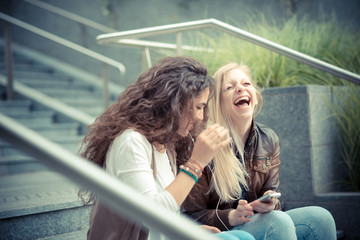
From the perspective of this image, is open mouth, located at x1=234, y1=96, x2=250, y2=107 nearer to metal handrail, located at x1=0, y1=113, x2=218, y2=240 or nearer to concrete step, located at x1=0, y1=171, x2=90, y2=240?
concrete step, located at x1=0, y1=171, x2=90, y2=240

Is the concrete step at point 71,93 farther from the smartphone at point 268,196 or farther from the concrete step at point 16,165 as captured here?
the smartphone at point 268,196

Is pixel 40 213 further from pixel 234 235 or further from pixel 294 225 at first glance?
pixel 294 225

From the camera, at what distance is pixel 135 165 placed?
4.90ft

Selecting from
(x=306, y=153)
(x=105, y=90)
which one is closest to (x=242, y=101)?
(x=306, y=153)

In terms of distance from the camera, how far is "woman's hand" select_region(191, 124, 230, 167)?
1493 millimetres

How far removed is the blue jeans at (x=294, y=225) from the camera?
1.84 m

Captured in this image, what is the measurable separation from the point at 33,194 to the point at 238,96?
1.48 meters

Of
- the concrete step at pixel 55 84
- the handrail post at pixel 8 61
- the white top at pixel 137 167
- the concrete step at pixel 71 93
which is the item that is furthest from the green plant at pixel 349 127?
the concrete step at pixel 55 84

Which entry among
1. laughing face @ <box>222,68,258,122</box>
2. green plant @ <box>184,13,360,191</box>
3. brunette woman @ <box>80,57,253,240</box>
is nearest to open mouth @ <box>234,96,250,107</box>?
laughing face @ <box>222,68,258,122</box>

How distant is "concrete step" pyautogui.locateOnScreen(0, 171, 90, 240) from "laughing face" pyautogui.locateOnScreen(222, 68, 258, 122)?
0.86 metres

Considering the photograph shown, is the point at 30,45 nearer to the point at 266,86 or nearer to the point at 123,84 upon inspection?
the point at 123,84

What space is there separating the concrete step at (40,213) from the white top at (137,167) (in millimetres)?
560

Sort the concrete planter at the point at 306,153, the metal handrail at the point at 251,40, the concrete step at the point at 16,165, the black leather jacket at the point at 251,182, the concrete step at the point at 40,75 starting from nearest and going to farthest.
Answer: the black leather jacket at the point at 251,182 < the metal handrail at the point at 251,40 < the concrete planter at the point at 306,153 < the concrete step at the point at 16,165 < the concrete step at the point at 40,75

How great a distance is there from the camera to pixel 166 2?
6797 millimetres
